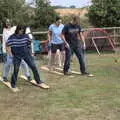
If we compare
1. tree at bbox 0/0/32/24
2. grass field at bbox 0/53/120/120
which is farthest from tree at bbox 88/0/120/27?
grass field at bbox 0/53/120/120

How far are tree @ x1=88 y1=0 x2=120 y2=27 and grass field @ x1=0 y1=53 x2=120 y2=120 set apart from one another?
37.6 ft

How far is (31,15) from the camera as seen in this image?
2503 centimetres

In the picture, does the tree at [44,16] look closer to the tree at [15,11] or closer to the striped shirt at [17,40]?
the tree at [15,11]

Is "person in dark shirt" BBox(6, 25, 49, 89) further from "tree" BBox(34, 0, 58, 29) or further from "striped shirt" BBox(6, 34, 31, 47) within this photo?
"tree" BBox(34, 0, 58, 29)

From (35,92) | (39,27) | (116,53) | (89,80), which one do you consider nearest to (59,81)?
(89,80)

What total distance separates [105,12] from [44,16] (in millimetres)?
3155

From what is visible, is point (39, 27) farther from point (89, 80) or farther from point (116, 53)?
point (89, 80)

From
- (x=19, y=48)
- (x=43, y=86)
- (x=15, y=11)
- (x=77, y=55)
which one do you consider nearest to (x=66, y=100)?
(x=43, y=86)

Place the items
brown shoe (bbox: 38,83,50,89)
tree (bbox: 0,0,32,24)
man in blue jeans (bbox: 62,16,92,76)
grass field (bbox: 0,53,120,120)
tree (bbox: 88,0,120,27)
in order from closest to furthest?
grass field (bbox: 0,53,120,120), brown shoe (bbox: 38,83,50,89), man in blue jeans (bbox: 62,16,92,76), tree (bbox: 0,0,32,24), tree (bbox: 88,0,120,27)

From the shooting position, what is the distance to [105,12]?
24.9 metres

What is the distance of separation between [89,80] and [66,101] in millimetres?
2994

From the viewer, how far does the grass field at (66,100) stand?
343 inches

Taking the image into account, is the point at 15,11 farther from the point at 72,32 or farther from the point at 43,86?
the point at 43,86

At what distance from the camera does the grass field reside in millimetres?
8711
